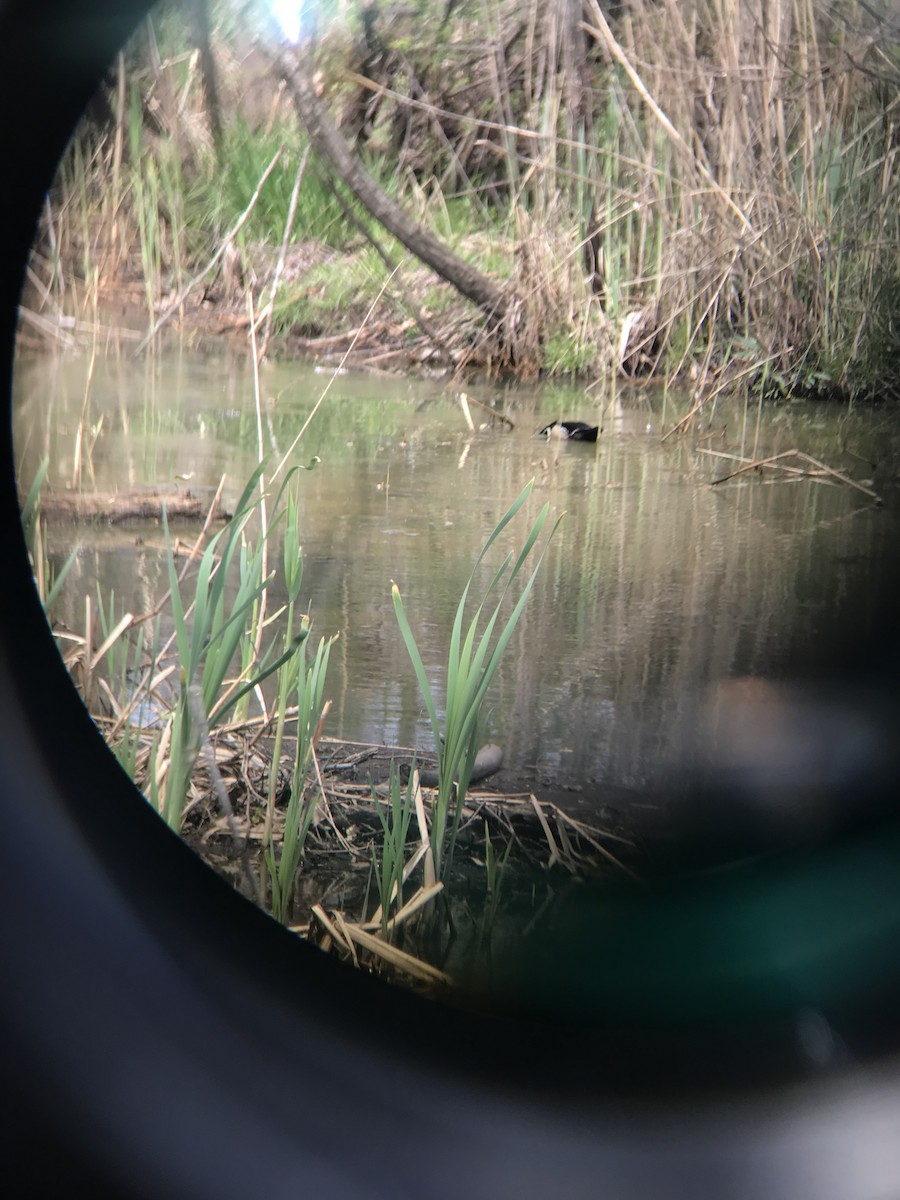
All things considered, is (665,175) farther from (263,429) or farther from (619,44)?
(263,429)

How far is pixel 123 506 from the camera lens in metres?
0.86

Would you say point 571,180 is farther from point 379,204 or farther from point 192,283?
point 192,283

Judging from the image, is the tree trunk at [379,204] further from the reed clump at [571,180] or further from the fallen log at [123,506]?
the fallen log at [123,506]

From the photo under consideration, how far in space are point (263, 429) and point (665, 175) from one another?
13.7 inches

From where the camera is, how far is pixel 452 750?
681 mm

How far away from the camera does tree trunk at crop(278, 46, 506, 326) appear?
0.63 metres

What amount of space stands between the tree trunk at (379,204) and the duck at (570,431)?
0.28 feet

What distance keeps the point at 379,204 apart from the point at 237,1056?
0.51 meters

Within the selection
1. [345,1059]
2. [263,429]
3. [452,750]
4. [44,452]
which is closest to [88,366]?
[44,452]

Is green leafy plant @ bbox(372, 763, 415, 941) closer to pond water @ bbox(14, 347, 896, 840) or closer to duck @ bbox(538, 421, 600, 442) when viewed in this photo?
pond water @ bbox(14, 347, 896, 840)

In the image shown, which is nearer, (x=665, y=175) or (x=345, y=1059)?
(x=345, y=1059)

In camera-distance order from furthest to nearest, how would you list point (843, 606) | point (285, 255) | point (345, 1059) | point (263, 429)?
point (263, 429), point (285, 255), point (843, 606), point (345, 1059)

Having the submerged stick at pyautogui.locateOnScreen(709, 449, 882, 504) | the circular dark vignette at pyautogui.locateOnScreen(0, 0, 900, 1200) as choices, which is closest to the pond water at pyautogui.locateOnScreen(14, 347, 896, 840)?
the submerged stick at pyautogui.locateOnScreen(709, 449, 882, 504)

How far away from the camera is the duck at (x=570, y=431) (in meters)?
0.79
